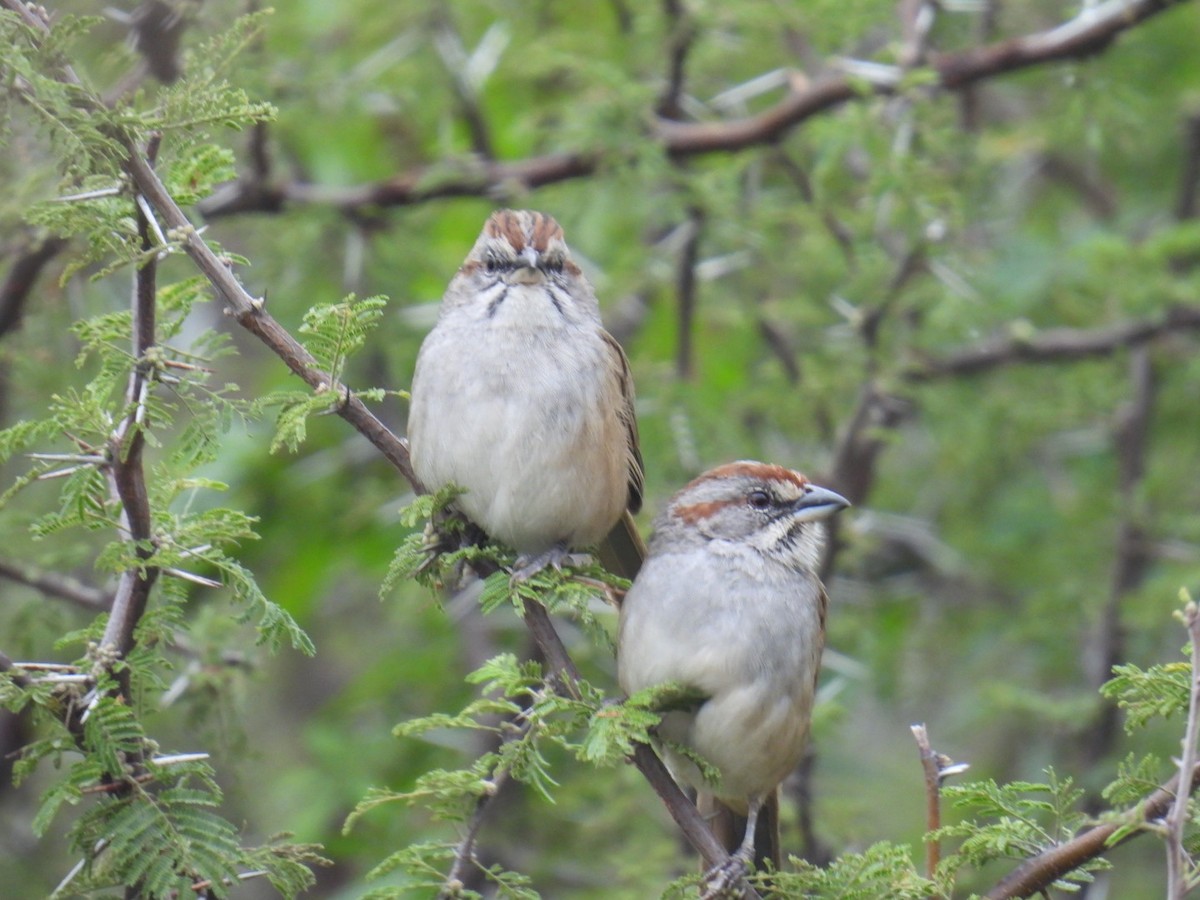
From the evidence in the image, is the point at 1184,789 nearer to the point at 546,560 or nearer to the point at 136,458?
the point at 546,560

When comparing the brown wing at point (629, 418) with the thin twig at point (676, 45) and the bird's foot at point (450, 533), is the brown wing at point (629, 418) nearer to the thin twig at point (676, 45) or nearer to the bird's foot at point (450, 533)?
the bird's foot at point (450, 533)

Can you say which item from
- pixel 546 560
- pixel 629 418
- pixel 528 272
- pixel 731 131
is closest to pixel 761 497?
pixel 629 418

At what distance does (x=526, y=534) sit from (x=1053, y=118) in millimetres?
4092

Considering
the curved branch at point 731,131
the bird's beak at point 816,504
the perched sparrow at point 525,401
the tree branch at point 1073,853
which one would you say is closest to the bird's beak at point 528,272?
the perched sparrow at point 525,401

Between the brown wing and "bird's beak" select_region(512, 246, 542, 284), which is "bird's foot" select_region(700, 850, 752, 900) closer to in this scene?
the brown wing

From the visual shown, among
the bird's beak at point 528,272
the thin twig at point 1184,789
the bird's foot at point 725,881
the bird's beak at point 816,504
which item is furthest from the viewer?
the bird's beak at point 816,504

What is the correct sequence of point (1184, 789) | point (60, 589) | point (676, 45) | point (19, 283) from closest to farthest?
point (1184, 789), point (60, 589), point (19, 283), point (676, 45)

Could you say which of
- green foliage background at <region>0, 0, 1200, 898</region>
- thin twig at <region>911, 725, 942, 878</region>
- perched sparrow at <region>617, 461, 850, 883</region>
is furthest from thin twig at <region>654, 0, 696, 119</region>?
thin twig at <region>911, 725, 942, 878</region>

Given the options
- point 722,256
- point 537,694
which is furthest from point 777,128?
point 537,694

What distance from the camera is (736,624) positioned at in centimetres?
390

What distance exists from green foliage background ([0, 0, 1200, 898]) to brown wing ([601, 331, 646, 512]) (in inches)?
53.9

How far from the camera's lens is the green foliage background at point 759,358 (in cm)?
569

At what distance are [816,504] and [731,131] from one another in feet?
6.67

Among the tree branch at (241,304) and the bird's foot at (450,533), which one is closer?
the tree branch at (241,304)
